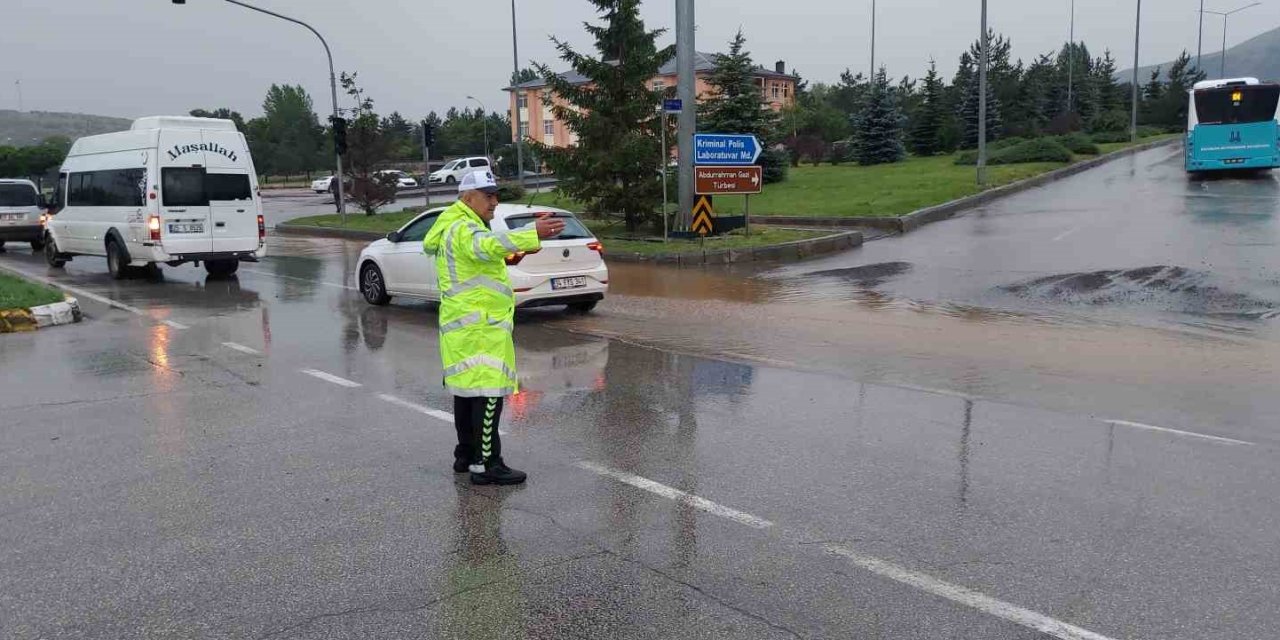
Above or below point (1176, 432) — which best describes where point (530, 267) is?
above

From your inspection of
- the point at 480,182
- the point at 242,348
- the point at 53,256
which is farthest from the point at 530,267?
the point at 53,256

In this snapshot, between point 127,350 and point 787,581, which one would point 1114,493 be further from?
point 127,350

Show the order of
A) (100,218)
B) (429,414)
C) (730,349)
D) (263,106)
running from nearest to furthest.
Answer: (429,414)
(730,349)
(100,218)
(263,106)

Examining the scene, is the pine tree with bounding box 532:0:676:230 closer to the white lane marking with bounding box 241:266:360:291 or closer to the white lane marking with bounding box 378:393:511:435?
the white lane marking with bounding box 241:266:360:291

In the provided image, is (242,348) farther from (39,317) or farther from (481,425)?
(481,425)

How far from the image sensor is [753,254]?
1897 cm

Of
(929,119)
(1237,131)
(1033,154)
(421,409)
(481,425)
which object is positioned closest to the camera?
(481,425)

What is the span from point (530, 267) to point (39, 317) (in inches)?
230

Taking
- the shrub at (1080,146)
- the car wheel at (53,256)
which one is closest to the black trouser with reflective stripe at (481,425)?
the car wheel at (53,256)

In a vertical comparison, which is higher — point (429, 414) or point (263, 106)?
point (263, 106)

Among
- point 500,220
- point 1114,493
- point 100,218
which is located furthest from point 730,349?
point 100,218

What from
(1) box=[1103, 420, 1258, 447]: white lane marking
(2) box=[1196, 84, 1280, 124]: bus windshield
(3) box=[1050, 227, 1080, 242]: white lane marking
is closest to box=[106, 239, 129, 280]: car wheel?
(1) box=[1103, 420, 1258, 447]: white lane marking

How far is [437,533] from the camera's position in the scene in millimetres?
4965

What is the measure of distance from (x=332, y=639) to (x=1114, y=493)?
405cm
